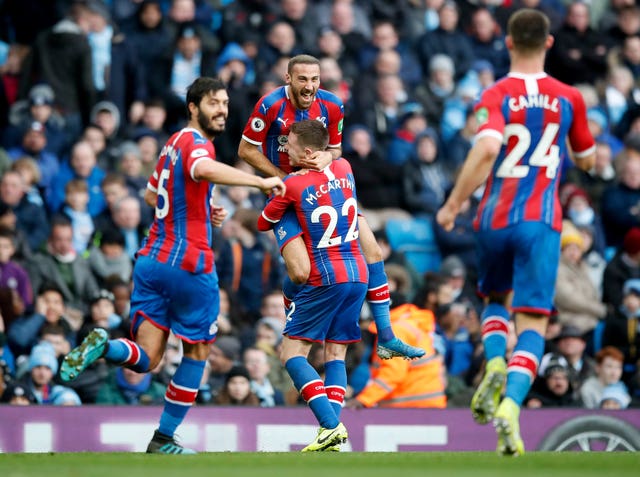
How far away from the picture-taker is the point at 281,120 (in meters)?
10.9

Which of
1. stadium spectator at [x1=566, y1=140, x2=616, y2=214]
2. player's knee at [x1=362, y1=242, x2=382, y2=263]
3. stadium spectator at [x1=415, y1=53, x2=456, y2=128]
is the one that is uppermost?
stadium spectator at [x1=415, y1=53, x2=456, y2=128]

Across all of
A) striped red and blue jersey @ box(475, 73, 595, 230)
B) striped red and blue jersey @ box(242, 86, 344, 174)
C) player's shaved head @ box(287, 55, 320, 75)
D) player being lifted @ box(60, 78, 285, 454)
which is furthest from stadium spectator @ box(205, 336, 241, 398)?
striped red and blue jersey @ box(475, 73, 595, 230)

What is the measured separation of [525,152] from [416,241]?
733 centimetres

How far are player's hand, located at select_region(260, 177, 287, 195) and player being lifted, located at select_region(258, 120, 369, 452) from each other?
71 cm

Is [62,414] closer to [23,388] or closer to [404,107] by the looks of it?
[23,388]

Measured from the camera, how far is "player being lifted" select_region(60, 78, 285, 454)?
10.3 metres

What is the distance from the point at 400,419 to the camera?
501 inches

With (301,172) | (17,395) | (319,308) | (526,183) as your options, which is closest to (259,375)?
(17,395)

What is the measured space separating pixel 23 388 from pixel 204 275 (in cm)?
333

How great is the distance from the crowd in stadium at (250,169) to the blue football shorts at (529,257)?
132 inches

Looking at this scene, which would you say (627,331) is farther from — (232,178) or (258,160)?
(232,178)

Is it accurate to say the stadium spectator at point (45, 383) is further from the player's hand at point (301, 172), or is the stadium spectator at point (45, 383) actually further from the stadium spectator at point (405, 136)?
the stadium spectator at point (405, 136)

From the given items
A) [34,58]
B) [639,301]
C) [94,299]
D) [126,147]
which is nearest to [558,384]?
[639,301]

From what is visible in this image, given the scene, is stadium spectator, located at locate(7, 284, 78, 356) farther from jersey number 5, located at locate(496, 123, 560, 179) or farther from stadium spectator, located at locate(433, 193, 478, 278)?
jersey number 5, located at locate(496, 123, 560, 179)
